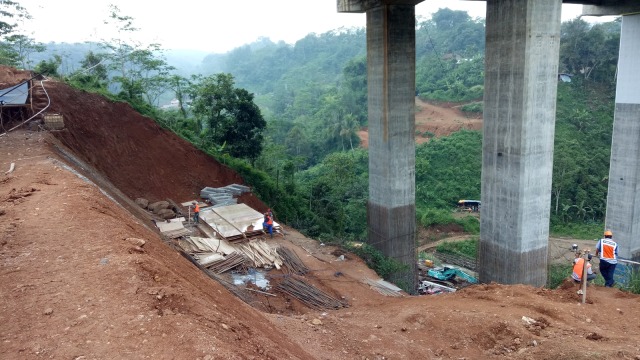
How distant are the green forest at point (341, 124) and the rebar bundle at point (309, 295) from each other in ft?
17.8

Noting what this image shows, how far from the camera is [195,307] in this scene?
588 cm

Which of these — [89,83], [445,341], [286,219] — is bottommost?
[286,219]

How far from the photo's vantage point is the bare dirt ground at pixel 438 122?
44312mm

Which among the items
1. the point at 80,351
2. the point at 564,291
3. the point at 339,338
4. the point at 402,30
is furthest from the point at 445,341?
the point at 402,30

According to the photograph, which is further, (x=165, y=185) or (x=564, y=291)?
(x=165, y=185)

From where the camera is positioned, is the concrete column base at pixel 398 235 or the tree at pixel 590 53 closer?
the concrete column base at pixel 398 235

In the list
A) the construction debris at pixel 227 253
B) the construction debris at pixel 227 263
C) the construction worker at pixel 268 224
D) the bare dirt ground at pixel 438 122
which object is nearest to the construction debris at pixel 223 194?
the construction worker at pixel 268 224

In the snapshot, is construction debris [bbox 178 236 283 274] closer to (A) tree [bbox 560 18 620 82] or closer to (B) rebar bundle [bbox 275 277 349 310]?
(B) rebar bundle [bbox 275 277 349 310]

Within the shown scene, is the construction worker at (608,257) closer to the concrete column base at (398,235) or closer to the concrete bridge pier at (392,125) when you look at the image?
the concrete bridge pier at (392,125)

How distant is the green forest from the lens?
24.9m

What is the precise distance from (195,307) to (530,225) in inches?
478

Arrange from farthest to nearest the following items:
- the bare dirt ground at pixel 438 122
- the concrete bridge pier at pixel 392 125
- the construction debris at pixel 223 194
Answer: the bare dirt ground at pixel 438 122
the construction debris at pixel 223 194
the concrete bridge pier at pixel 392 125

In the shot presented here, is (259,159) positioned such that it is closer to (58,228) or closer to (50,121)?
(50,121)

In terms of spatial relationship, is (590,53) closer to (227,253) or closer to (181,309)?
(227,253)
